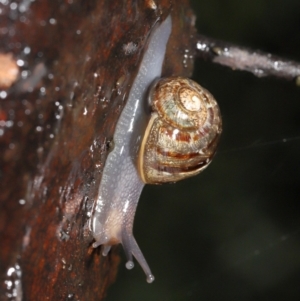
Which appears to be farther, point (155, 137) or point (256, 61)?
point (256, 61)

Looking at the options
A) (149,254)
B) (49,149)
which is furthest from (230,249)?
(49,149)

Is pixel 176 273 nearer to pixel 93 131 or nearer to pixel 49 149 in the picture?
pixel 93 131

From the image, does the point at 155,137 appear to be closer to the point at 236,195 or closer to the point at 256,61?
the point at 256,61

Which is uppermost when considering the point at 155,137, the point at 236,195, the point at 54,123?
the point at 54,123

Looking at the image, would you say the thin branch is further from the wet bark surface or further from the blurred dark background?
the blurred dark background

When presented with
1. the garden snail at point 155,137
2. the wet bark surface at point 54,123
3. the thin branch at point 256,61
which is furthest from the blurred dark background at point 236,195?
the wet bark surface at point 54,123

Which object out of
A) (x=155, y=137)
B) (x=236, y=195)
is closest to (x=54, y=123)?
(x=155, y=137)

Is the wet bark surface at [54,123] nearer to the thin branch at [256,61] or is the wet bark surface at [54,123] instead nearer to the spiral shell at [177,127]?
the spiral shell at [177,127]

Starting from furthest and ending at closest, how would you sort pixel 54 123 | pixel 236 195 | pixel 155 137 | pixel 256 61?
1. pixel 236 195
2. pixel 256 61
3. pixel 155 137
4. pixel 54 123
